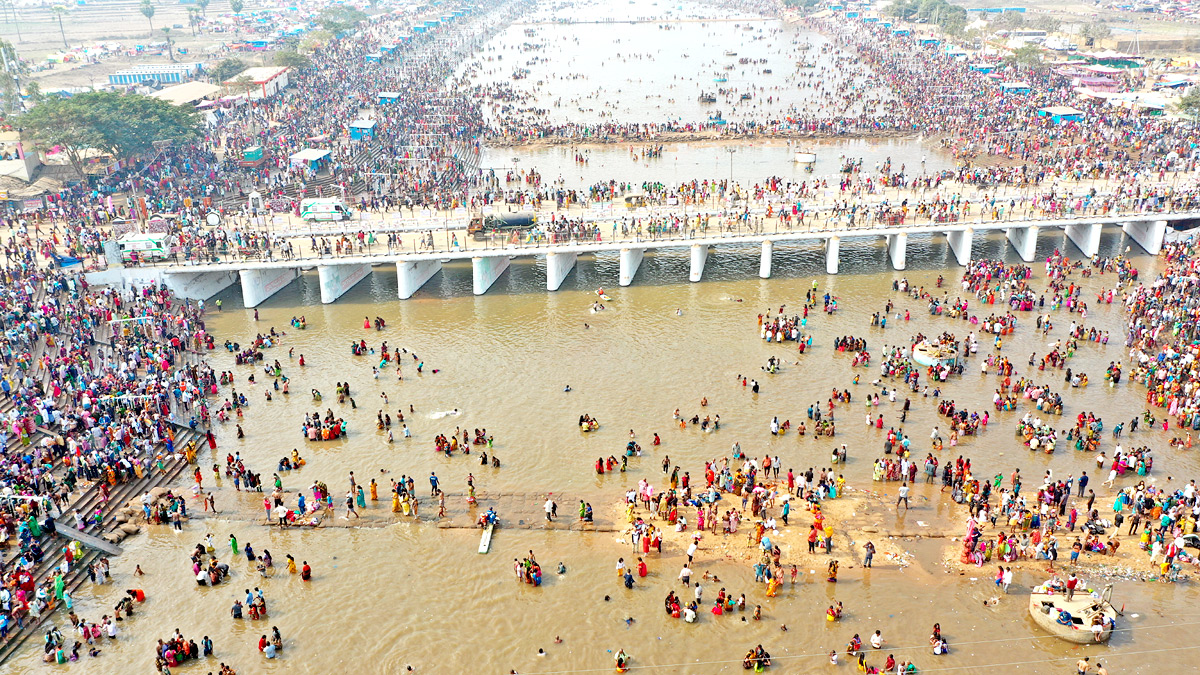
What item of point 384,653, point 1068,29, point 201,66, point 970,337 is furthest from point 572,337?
point 1068,29

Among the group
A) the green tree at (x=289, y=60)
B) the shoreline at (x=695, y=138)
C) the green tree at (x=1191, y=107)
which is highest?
the green tree at (x=289, y=60)

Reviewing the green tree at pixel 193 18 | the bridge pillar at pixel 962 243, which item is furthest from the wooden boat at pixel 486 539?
the green tree at pixel 193 18

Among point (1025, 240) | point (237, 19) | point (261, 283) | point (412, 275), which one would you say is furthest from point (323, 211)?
point (237, 19)

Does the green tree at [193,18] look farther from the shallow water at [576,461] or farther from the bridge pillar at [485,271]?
the bridge pillar at [485,271]

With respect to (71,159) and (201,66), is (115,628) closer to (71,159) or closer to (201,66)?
→ (71,159)

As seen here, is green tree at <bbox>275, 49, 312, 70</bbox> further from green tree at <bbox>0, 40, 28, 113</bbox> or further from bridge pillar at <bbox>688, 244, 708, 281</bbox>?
bridge pillar at <bbox>688, 244, 708, 281</bbox>

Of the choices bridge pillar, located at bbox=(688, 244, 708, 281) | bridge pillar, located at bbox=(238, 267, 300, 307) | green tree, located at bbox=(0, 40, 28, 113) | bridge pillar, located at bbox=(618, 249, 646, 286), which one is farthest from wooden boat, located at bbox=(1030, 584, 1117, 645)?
green tree, located at bbox=(0, 40, 28, 113)
